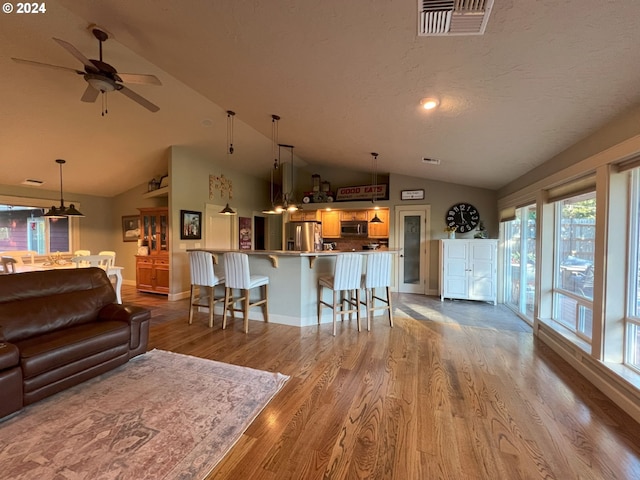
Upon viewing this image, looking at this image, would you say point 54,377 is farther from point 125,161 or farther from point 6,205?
point 6,205

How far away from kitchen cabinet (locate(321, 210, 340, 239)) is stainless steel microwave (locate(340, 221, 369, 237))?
16 centimetres

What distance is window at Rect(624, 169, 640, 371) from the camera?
86.8 inches

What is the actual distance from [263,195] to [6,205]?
17.9ft

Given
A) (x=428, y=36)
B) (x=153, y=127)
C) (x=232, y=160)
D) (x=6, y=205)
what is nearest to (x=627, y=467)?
(x=428, y=36)

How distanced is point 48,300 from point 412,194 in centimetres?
607

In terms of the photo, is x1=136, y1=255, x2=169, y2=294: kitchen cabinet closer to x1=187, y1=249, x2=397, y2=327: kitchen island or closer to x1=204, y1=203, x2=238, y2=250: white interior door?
x1=204, y1=203, x2=238, y2=250: white interior door

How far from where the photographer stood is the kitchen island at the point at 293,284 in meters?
3.83

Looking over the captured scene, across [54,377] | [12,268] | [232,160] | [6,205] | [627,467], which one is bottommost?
[627,467]

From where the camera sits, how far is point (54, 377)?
6.67ft

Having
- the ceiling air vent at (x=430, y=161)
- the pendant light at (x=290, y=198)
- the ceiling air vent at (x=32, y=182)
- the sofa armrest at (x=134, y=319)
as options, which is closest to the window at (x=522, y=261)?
the ceiling air vent at (x=430, y=161)

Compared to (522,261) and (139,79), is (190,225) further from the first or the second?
(522,261)

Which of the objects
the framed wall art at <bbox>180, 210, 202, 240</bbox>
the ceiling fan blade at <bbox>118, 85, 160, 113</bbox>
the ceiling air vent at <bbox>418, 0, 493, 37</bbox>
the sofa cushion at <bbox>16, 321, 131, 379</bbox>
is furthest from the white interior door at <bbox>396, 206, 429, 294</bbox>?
the sofa cushion at <bbox>16, 321, 131, 379</bbox>

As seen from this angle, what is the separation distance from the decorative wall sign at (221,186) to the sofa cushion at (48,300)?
3.57 m

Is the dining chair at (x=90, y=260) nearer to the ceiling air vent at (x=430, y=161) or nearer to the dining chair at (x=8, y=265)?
the dining chair at (x=8, y=265)
